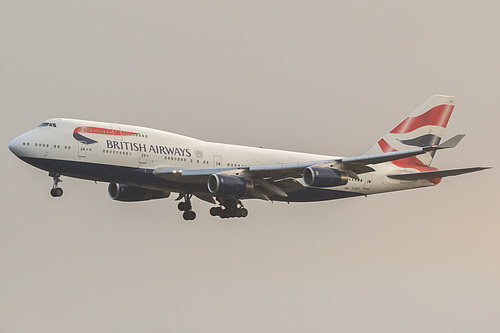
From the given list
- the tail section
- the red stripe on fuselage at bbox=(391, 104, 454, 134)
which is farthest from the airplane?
the red stripe on fuselage at bbox=(391, 104, 454, 134)

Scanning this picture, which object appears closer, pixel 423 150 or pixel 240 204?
pixel 423 150

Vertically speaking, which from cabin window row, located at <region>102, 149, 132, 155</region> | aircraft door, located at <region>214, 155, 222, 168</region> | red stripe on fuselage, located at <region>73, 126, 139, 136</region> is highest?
aircraft door, located at <region>214, 155, 222, 168</region>

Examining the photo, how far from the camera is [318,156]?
68.7m

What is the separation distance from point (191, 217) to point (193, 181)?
7.31 m

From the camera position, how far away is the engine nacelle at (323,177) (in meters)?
59.0

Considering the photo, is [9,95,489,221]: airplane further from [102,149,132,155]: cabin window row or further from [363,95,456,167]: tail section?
[363,95,456,167]: tail section

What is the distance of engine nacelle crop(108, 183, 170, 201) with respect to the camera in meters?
67.5

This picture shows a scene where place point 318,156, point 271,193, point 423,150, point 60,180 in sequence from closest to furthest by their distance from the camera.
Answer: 1. point 423,150
2. point 60,180
3. point 271,193
4. point 318,156

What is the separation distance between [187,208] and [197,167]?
7.03 m

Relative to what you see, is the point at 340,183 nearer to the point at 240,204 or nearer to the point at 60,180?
the point at 240,204

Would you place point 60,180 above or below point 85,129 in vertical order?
below

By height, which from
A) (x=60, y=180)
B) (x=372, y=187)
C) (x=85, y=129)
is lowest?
(x=60, y=180)

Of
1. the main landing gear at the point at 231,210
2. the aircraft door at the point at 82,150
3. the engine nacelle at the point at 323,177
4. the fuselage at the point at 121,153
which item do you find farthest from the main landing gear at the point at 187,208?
the engine nacelle at the point at 323,177

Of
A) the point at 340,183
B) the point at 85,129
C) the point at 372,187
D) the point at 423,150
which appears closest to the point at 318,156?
the point at 372,187
